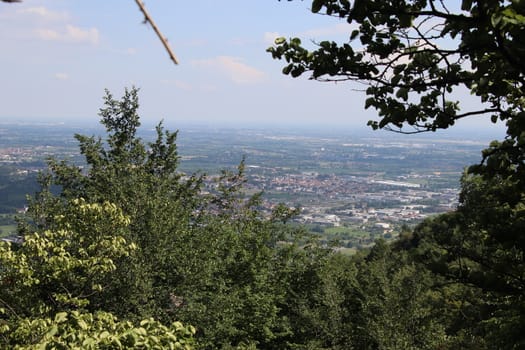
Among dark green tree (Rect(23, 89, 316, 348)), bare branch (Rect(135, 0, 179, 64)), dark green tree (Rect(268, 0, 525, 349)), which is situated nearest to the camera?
bare branch (Rect(135, 0, 179, 64))

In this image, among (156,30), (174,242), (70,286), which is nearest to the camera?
(156,30)

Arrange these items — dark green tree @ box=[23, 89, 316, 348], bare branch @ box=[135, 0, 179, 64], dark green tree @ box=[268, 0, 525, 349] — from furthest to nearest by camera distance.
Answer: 1. dark green tree @ box=[23, 89, 316, 348]
2. dark green tree @ box=[268, 0, 525, 349]
3. bare branch @ box=[135, 0, 179, 64]

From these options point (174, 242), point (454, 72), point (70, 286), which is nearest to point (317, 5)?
point (454, 72)

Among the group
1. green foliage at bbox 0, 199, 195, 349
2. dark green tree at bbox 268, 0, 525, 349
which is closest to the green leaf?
dark green tree at bbox 268, 0, 525, 349

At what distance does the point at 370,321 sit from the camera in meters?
19.1

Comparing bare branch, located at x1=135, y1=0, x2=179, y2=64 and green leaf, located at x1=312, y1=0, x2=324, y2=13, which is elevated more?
green leaf, located at x1=312, y1=0, x2=324, y2=13

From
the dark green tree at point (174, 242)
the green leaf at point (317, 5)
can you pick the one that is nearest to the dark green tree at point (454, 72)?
the green leaf at point (317, 5)

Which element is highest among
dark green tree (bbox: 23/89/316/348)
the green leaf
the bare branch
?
the green leaf

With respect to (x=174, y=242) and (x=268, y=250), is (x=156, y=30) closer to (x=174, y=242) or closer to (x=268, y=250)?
(x=174, y=242)

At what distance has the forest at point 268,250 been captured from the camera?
421cm

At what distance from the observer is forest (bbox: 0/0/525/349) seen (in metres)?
4.21

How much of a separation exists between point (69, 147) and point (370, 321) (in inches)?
7240

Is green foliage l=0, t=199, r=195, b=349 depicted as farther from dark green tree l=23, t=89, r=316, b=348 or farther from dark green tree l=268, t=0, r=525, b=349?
dark green tree l=268, t=0, r=525, b=349

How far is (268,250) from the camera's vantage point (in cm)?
2034
